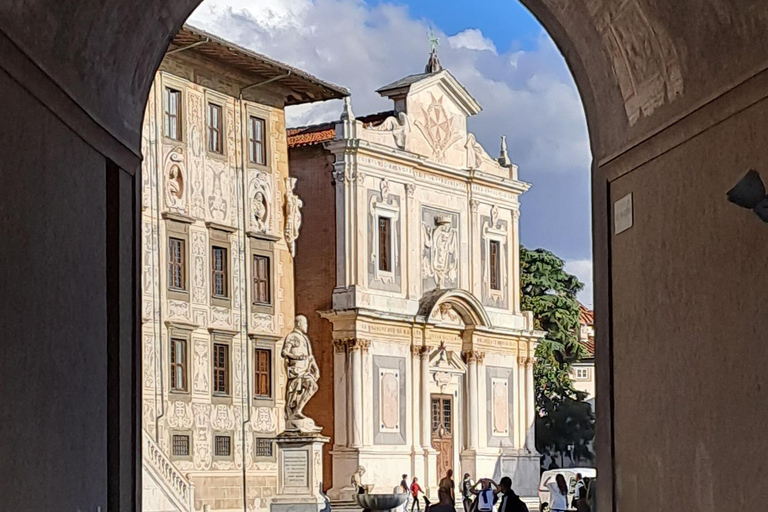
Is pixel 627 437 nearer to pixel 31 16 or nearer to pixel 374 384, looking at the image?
pixel 31 16

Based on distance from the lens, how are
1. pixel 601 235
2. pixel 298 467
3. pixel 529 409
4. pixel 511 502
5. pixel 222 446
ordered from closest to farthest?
pixel 601 235 → pixel 511 502 → pixel 298 467 → pixel 222 446 → pixel 529 409

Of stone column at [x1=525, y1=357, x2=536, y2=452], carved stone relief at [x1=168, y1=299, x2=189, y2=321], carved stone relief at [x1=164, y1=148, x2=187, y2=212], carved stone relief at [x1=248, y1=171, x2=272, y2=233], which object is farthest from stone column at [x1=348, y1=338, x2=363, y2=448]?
carved stone relief at [x1=164, y1=148, x2=187, y2=212]

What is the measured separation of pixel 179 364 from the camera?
33.4 meters

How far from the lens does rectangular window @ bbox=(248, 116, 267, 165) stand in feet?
118

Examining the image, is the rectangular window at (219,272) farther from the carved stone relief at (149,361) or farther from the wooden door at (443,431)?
the wooden door at (443,431)

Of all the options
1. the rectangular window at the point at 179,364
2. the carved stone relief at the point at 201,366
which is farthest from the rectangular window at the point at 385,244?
the rectangular window at the point at 179,364

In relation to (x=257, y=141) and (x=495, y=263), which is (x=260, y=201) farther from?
(x=495, y=263)

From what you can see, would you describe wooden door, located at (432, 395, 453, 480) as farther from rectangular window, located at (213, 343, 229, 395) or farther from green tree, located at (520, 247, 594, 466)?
green tree, located at (520, 247, 594, 466)

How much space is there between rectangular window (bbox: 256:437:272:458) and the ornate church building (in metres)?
5.07

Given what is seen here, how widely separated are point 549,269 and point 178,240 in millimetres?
26260

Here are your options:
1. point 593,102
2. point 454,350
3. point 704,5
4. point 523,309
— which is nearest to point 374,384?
point 454,350

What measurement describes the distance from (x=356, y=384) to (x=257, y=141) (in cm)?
790

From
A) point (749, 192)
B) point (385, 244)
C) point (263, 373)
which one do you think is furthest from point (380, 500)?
point (749, 192)

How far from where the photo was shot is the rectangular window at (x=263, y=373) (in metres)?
35.9
